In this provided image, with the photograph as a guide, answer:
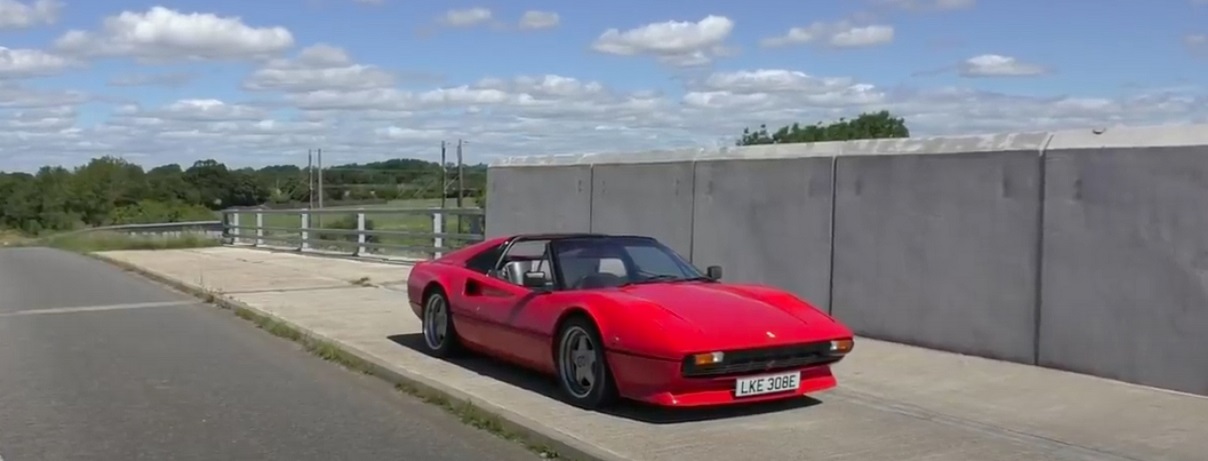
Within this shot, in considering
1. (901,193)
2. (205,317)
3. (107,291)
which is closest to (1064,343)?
(901,193)

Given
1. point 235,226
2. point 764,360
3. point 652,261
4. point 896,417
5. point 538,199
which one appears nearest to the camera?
point 764,360

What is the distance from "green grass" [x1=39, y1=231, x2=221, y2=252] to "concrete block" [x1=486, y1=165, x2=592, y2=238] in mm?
19311

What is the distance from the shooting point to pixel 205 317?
49.7ft

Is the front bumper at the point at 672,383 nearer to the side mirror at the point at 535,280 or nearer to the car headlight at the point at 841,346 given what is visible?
the car headlight at the point at 841,346

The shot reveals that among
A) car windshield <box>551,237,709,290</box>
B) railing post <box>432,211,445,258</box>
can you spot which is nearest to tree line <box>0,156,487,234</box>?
railing post <box>432,211,445,258</box>

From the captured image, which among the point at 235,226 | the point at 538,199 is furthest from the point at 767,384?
the point at 235,226

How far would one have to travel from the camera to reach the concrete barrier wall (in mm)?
8375

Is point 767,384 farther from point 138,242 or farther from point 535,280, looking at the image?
point 138,242

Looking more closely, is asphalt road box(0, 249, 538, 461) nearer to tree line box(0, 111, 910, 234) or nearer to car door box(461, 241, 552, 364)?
car door box(461, 241, 552, 364)

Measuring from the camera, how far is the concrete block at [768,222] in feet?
37.6

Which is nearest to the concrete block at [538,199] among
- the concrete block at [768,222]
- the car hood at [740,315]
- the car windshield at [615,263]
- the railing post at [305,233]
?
the concrete block at [768,222]

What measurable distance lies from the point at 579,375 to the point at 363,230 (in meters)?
18.0

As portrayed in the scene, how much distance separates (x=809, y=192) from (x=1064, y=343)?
305cm

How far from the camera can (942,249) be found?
1019cm
